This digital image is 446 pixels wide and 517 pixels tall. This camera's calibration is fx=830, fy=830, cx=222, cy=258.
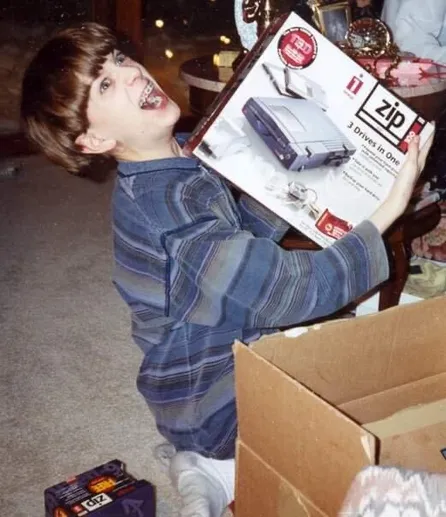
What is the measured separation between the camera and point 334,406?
0.85 metres

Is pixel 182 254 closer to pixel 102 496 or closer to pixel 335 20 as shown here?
pixel 102 496

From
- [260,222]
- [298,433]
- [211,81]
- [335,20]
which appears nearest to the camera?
[298,433]

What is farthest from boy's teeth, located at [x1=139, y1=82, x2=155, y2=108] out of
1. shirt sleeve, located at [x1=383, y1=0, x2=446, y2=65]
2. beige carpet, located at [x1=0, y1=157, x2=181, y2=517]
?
shirt sleeve, located at [x1=383, y1=0, x2=446, y2=65]

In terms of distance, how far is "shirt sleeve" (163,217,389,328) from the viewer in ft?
3.27

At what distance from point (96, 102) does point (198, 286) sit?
11.4 inches

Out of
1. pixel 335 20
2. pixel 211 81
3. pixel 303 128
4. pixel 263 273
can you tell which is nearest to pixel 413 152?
pixel 303 128

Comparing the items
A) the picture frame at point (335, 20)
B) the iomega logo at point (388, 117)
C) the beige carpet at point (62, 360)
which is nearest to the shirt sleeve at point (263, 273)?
the iomega logo at point (388, 117)

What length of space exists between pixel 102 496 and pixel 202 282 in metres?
0.33

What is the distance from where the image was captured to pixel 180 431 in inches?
47.1

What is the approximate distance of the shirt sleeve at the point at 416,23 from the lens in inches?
79.7

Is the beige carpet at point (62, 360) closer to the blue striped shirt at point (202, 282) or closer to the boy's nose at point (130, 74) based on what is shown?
the blue striped shirt at point (202, 282)

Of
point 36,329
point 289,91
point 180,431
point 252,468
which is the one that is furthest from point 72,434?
point 289,91

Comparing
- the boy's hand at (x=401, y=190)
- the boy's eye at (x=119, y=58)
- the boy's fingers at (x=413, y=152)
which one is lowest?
the boy's eye at (x=119, y=58)

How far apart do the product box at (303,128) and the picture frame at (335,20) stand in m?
0.71
